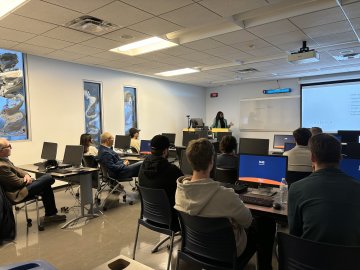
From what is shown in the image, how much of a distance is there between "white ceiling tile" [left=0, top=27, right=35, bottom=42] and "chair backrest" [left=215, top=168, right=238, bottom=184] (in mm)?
3487

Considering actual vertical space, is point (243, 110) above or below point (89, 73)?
below

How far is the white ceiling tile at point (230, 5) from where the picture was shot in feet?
9.83

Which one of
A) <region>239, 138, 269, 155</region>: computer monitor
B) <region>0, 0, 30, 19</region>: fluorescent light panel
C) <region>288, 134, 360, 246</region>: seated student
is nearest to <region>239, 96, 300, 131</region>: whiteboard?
<region>239, 138, 269, 155</region>: computer monitor

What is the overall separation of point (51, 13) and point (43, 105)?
110 inches

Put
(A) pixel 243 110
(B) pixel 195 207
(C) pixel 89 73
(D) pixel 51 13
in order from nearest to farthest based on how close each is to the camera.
A: (B) pixel 195 207
(D) pixel 51 13
(C) pixel 89 73
(A) pixel 243 110

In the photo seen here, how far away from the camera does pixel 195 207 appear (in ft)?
5.63

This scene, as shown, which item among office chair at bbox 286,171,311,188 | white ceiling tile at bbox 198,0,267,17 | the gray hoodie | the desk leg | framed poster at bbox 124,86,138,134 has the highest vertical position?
white ceiling tile at bbox 198,0,267,17

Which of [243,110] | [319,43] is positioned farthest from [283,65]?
[243,110]

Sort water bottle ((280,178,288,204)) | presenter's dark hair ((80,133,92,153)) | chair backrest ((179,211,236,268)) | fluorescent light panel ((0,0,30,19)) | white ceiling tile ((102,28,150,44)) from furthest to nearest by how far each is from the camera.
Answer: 1. presenter's dark hair ((80,133,92,153))
2. white ceiling tile ((102,28,150,44))
3. fluorescent light panel ((0,0,30,19))
4. water bottle ((280,178,288,204))
5. chair backrest ((179,211,236,268))

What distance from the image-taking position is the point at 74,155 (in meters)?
4.21

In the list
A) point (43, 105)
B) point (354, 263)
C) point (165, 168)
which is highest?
point (43, 105)

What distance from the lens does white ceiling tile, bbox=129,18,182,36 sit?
3519 mm

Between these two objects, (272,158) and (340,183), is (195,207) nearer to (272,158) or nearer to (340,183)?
(340,183)

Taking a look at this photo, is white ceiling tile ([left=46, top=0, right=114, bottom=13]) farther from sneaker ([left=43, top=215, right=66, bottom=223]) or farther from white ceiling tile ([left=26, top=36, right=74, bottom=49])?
sneaker ([left=43, top=215, right=66, bottom=223])
